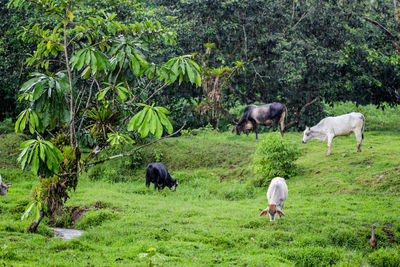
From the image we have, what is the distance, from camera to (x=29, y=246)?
8164 mm

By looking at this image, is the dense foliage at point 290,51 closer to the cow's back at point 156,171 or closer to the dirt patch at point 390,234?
the cow's back at point 156,171

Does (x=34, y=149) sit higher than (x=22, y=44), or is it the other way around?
(x=22, y=44)

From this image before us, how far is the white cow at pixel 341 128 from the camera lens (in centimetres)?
1639

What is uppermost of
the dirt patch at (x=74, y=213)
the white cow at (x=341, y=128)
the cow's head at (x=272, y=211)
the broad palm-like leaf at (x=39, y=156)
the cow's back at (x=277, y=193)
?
the white cow at (x=341, y=128)

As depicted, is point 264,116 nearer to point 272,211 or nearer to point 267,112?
point 267,112

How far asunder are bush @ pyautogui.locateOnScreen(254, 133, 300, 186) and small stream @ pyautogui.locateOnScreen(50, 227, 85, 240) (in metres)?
6.89

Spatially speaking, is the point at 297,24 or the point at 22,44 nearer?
the point at 22,44

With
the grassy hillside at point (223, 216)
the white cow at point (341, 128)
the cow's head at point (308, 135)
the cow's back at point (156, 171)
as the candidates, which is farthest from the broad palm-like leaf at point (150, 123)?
the cow's head at point (308, 135)

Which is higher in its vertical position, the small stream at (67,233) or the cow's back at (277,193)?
the cow's back at (277,193)

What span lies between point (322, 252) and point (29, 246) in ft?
17.4

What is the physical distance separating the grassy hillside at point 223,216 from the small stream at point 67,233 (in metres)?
0.26

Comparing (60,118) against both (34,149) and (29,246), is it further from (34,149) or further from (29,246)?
(29,246)

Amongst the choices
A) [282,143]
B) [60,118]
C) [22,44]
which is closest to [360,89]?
[282,143]

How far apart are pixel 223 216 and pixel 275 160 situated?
177 inches
